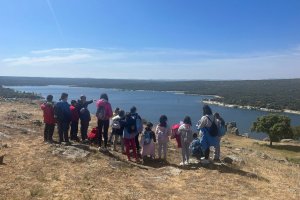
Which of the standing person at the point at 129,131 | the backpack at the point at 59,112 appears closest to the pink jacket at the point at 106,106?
the standing person at the point at 129,131

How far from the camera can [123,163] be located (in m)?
12.5

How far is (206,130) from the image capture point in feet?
44.4

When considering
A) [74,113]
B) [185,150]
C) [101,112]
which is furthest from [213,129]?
[74,113]

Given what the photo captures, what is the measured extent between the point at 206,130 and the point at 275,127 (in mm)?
40160

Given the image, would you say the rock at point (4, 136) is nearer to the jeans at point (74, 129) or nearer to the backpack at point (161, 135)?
the jeans at point (74, 129)

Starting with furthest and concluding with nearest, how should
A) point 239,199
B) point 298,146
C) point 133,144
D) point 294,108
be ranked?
point 294,108 → point 298,146 → point 133,144 → point 239,199

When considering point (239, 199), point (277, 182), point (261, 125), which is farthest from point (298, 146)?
point (239, 199)

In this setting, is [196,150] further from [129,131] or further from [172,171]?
[129,131]

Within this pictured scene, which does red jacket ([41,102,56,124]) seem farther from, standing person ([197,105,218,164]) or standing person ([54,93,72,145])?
standing person ([197,105,218,164])

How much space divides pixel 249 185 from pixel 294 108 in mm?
152327

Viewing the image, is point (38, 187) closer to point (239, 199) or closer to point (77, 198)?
point (77, 198)

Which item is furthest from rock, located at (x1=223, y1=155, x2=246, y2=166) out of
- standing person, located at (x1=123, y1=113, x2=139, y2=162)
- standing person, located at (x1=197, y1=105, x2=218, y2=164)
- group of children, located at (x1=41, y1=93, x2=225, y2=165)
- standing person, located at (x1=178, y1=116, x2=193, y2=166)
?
standing person, located at (x1=123, y1=113, x2=139, y2=162)

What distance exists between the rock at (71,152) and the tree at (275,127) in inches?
1640

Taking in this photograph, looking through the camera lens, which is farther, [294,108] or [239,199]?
[294,108]
